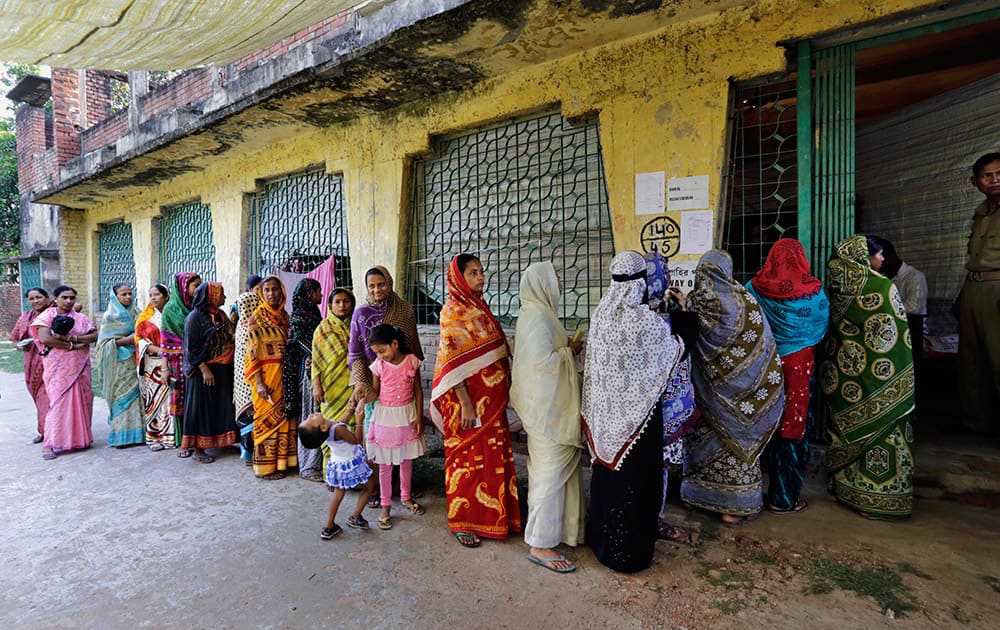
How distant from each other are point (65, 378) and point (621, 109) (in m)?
5.50

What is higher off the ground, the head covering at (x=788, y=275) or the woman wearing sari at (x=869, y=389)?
the head covering at (x=788, y=275)

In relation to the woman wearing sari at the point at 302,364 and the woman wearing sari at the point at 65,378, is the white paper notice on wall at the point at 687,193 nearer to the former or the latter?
the woman wearing sari at the point at 302,364

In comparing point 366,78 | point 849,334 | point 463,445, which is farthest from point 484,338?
point 366,78

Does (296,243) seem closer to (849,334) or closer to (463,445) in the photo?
(463,445)

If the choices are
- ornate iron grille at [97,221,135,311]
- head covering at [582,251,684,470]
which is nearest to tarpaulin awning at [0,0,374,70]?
head covering at [582,251,684,470]

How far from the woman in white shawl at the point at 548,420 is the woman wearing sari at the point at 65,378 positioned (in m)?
4.57

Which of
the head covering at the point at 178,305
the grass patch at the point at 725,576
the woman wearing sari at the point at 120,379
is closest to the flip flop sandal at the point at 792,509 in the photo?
the grass patch at the point at 725,576

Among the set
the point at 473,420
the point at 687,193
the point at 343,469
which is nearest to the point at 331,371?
the point at 343,469

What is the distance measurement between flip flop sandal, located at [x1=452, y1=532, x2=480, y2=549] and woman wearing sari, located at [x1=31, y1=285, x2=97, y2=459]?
13.8ft

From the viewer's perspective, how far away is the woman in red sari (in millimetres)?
2812

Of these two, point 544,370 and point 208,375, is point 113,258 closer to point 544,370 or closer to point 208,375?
point 208,375

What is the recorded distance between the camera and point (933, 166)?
15.3ft

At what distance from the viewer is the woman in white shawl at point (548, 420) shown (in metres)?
2.58

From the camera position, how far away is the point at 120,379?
4.91 m
